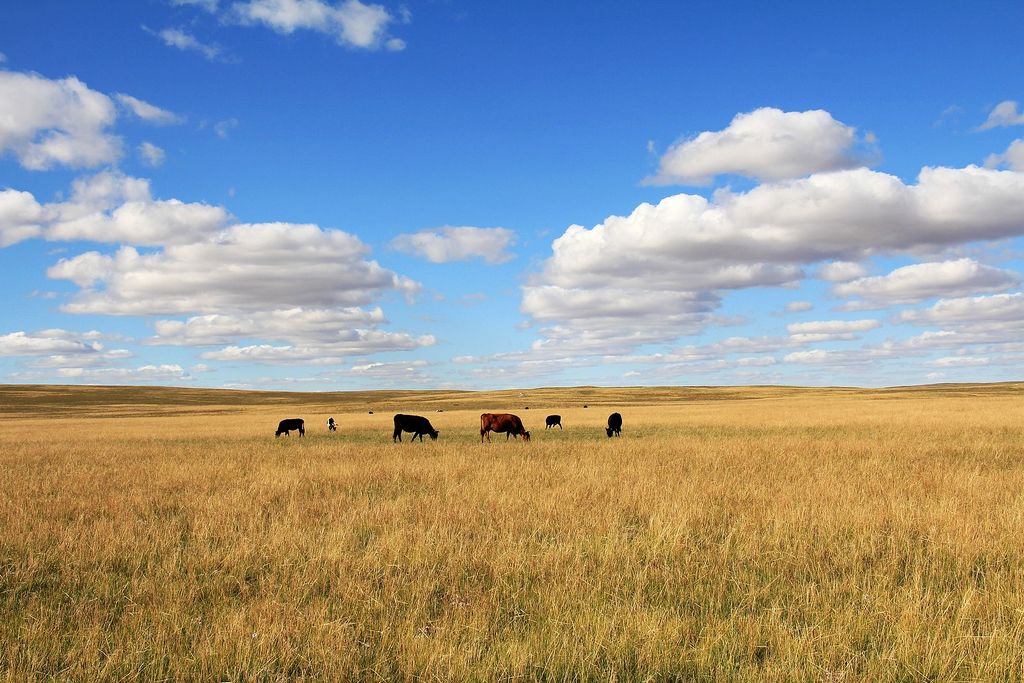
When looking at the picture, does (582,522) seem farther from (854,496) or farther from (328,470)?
(328,470)

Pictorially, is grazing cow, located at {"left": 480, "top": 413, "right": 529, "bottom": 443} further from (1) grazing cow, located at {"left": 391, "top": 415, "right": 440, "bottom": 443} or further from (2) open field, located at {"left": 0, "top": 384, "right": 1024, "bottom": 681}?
(2) open field, located at {"left": 0, "top": 384, "right": 1024, "bottom": 681}

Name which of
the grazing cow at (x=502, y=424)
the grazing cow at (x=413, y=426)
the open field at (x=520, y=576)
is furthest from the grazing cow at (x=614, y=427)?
the open field at (x=520, y=576)

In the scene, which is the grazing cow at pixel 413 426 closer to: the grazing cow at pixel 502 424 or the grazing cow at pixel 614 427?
the grazing cow at pixel 502 424

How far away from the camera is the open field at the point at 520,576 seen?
4.95m

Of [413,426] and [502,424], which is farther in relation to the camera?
[413,426]

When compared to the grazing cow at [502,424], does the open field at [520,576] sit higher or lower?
lower

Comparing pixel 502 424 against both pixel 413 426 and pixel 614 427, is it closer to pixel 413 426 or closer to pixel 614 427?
pixel 413 426

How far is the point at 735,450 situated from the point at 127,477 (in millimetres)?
16490

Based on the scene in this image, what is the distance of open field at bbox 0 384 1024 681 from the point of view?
4.95 metres

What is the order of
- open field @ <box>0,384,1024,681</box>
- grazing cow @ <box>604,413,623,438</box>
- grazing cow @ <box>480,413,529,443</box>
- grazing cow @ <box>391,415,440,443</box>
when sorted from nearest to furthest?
open field @ <box>0,384,1024,681</box>, grazing cow @ <box>480,413,529,443</box>, grazing cow @ <box>391,415,440,443</box>, grazing cow @ <box>604,413,623,438</box>

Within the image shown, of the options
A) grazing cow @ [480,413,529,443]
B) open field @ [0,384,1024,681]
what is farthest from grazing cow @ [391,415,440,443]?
open field @ [0,384,1024,681]

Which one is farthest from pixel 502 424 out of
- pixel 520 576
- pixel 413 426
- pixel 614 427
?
pixel 520 576

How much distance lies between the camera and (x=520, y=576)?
7082 mm

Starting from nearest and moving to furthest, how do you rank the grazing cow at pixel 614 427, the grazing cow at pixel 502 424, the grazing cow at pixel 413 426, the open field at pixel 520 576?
the open field at pixel 520 576
the grazing cow at pixel 502 424
the grazing cow at pixel 413 426
the grazing cow at pixel 614 427
